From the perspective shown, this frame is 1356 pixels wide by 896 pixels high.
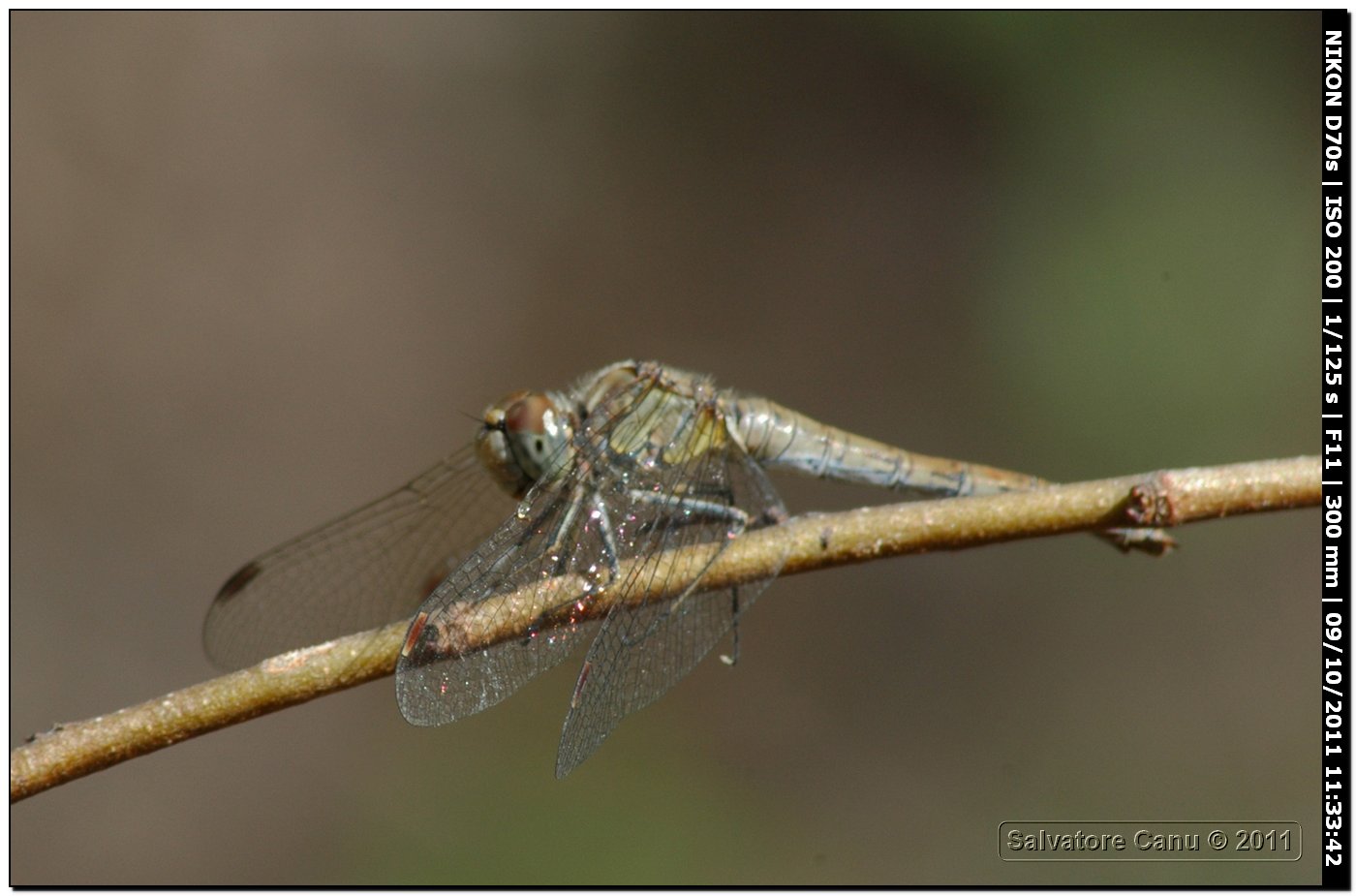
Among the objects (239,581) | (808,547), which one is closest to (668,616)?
(808,547)

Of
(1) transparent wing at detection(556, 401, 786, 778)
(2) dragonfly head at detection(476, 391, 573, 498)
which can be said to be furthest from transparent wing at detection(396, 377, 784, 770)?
(2) dragonfly head at detection(476, 391, 573, 498)

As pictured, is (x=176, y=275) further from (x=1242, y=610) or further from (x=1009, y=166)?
(x=1242, y=610)

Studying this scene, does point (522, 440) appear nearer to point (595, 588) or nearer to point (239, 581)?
point (595, 588)

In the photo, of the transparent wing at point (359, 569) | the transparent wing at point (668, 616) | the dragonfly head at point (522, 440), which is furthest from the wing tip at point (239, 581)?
the transparent wing at point (668, 616)

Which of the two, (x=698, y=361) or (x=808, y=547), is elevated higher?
(x=698, y=361)

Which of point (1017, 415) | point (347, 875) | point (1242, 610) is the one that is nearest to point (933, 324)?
point (1017, 415)

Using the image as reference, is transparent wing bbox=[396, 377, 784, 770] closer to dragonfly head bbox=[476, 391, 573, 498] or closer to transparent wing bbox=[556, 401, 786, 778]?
transparent wing bbox=[556, 401, 786, 778]

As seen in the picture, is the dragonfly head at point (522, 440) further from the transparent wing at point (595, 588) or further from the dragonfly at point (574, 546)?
the transparent wing at point (595, 588)
